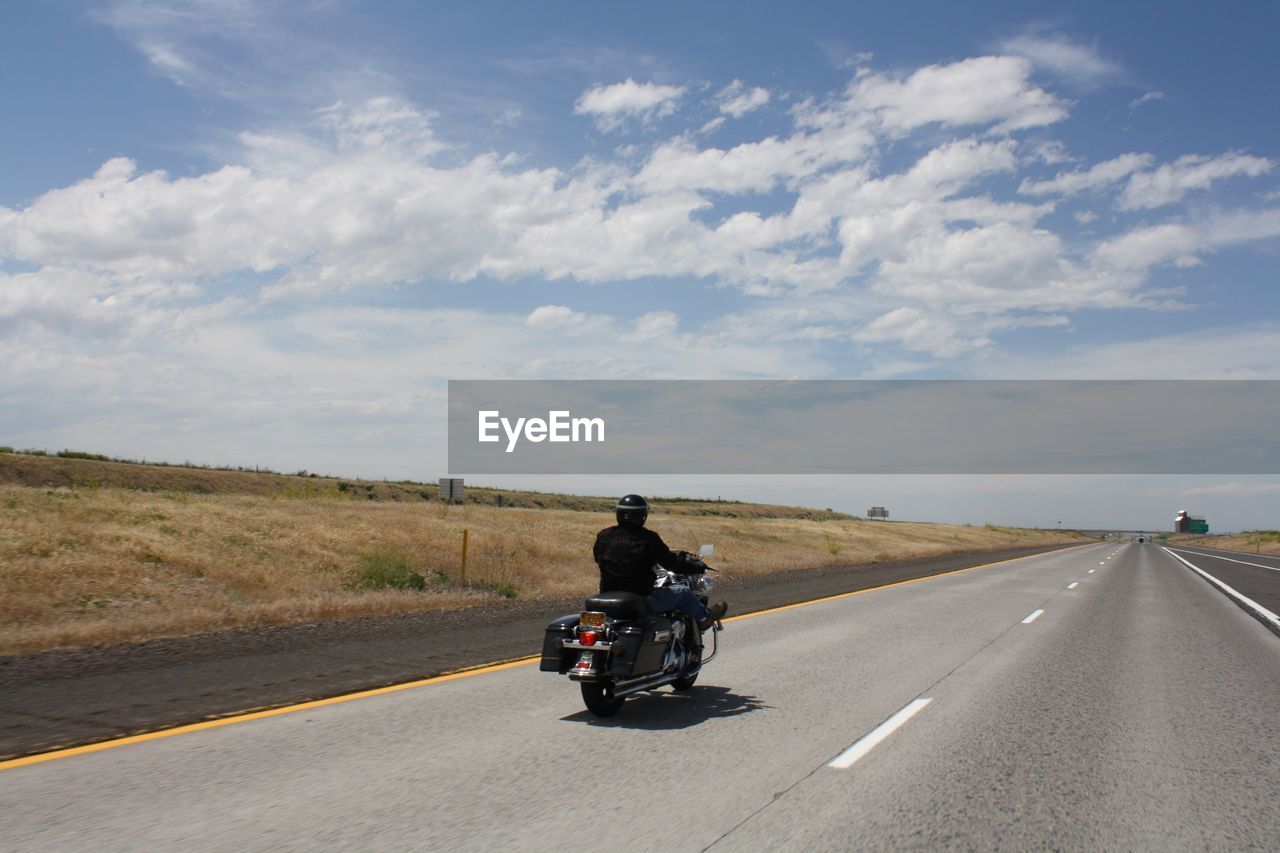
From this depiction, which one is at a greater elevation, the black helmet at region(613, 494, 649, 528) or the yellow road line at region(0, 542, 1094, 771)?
the black helmet at region(613, 494, 649, 528)

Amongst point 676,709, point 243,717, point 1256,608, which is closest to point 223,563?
point 243,717

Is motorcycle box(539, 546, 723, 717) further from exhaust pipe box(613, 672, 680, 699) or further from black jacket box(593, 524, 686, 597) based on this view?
black jacket box(593, 524, 686, 597)

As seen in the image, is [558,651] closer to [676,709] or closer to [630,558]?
[630,558]

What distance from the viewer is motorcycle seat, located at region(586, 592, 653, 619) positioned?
25.4 feet

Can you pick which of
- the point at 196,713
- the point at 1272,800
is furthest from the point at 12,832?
the point at 1272,800

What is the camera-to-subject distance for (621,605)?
7738 mm

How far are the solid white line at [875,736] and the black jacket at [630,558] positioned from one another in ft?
6.98

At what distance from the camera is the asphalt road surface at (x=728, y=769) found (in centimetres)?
488

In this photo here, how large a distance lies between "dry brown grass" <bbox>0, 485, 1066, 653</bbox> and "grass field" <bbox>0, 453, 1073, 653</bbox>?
0.04 m

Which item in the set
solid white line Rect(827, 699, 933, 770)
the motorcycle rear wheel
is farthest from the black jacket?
solid white line Rect(827, 699, 933, 770)

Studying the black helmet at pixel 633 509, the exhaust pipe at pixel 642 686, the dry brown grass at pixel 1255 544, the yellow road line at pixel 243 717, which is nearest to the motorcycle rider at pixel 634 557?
the black helmet at pixel 633 509

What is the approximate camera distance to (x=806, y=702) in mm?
8398

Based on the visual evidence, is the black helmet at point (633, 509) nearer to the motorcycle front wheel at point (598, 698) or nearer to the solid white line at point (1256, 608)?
the motorcycle front wheel at point (598, 698)

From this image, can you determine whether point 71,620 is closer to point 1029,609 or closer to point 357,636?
point 357,636
